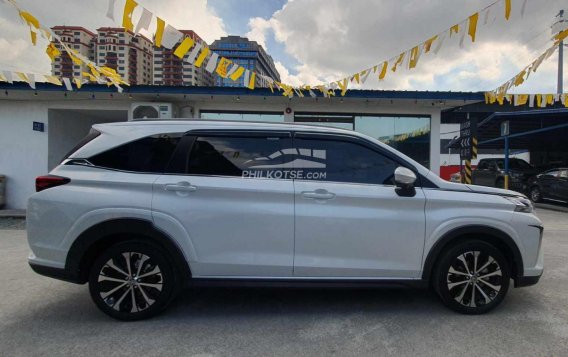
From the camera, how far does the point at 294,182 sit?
345 cm

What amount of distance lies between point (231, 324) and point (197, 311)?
18.8 inches

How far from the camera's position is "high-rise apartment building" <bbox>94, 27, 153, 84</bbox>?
324 inches

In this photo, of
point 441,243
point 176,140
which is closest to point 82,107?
point 176,140

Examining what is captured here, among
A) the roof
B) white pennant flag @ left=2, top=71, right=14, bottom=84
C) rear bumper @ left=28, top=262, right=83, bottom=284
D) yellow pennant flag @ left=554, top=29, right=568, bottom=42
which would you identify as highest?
the roof

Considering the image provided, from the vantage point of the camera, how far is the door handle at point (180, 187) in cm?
337

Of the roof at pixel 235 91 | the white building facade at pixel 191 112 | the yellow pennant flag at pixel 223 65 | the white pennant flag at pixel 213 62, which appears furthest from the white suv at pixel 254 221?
the white building facade at pixel 191 112

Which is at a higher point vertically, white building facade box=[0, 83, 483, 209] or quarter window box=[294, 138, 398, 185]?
white building facade box=[0, 83, 483, 209]

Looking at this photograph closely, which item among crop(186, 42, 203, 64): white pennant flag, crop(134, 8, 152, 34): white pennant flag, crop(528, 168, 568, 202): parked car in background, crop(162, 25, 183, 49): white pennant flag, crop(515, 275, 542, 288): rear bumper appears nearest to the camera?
crop(515, 275, 542, 288): rear bumper

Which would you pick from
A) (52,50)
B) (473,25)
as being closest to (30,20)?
(52,50)

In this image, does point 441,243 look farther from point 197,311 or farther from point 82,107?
point 82,107

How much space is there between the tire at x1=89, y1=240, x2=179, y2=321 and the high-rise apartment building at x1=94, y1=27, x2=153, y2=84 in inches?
219

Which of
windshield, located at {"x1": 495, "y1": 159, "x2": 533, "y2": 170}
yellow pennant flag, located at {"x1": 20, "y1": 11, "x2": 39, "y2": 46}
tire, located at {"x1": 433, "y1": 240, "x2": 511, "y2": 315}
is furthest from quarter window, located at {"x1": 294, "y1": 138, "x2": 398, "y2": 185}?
windshield, located at {"x1": 495, "y1": 159, "x2": 533, "y2": 170}

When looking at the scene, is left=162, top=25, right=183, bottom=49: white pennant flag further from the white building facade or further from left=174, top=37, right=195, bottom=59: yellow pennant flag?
the white building facade

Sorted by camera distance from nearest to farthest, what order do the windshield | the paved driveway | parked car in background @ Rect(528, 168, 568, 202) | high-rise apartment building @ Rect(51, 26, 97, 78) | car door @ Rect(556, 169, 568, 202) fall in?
1. the paved driveway
2. high-rise apartment building @ Rect(51, 26, 97, 78)
3. car door @ Rect(556, 169, 568, 202)
4. parked car in background @ Rect(528, 168, 568, 202)
5. the windshield
